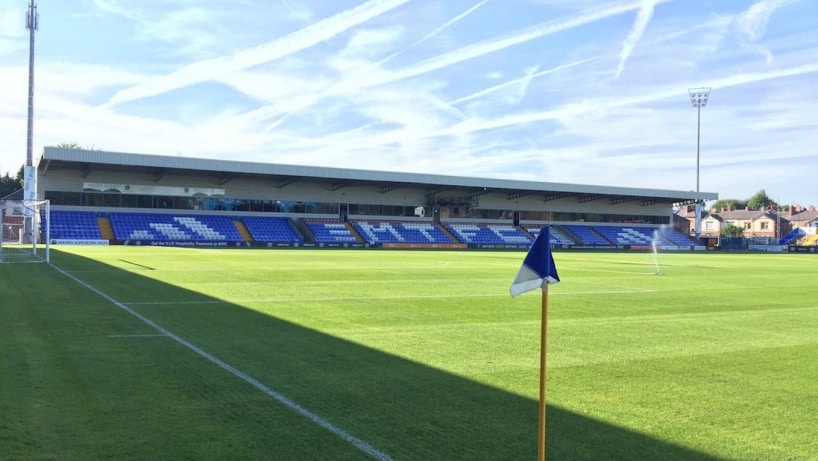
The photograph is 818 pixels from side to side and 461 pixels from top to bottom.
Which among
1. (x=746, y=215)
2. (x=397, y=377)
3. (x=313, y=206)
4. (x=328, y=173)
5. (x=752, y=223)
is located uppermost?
(x=328, y=173)

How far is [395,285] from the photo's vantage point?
19188 mm

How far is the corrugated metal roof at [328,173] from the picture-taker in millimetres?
51312

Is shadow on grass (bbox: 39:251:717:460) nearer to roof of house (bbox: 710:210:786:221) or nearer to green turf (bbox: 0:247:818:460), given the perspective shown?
green turf (bbox: 0:247:818:460)

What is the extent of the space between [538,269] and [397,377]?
324 cm

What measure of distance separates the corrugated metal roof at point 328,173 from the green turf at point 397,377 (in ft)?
134

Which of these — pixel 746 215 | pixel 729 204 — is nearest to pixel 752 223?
pixel 746 215

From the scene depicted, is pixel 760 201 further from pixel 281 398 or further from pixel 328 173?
pixel 281 398

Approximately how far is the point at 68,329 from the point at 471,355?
653 centimetres

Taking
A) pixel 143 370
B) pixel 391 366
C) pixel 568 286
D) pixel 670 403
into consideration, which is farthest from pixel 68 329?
pixel 568 286

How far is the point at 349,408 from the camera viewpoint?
19.7 feet

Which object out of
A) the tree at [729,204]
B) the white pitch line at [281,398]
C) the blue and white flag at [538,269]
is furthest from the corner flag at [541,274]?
the tree at [729,204]

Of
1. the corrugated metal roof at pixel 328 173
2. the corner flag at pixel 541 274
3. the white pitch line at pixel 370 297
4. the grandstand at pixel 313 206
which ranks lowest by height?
the white pitch line at pixel 370 297

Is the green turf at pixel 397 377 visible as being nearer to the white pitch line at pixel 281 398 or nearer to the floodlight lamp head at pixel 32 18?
the white pitch line at pixel 281 398

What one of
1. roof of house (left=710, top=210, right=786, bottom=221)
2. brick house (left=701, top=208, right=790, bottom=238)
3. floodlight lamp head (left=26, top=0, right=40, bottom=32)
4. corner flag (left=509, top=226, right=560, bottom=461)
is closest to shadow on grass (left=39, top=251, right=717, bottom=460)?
corner flag (left=509, top=226, right=560, bottom=461)
